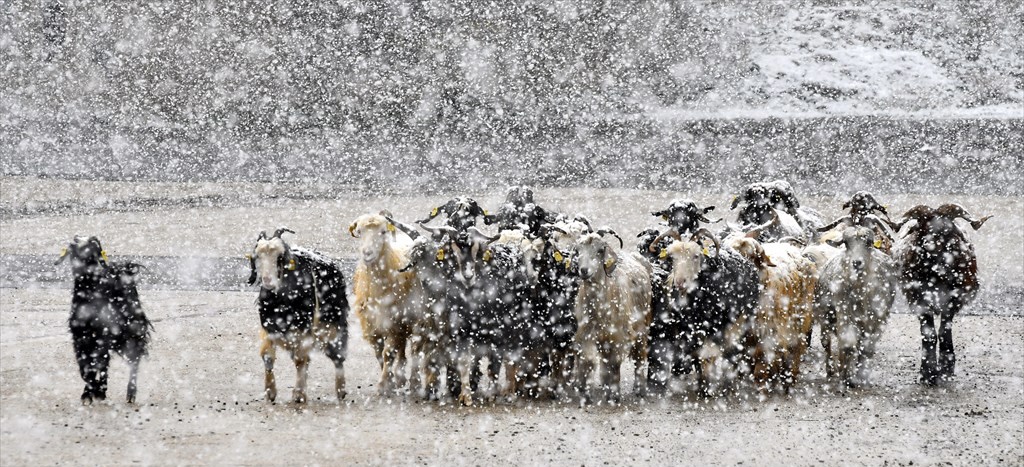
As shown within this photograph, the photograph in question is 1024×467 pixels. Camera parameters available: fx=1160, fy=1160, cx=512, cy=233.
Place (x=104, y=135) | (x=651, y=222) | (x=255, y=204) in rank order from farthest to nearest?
1. (x=104, y=135)
2. (x=255, y=204)
3. (x=651, y=222)

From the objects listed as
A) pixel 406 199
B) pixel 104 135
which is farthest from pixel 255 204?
pixel 104 135

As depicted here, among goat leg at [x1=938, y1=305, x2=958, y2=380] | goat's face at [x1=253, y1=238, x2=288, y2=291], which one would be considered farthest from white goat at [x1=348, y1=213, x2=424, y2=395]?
goat leg at [x1=938, y1=305, x2=958, y2=380]

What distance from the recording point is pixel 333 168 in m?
31.1

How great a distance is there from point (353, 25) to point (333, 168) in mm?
11065

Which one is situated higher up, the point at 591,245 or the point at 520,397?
the point at 591,245

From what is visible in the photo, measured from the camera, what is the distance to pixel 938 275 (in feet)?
33.5

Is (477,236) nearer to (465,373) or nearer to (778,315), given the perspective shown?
(465,373)

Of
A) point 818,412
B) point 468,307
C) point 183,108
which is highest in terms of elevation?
point 183,108

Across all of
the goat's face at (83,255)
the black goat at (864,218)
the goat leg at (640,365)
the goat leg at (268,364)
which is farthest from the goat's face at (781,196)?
the goat's face at (83,255)

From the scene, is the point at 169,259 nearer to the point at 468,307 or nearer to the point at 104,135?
the point at 468,307

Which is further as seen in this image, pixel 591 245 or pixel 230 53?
pixel 230 53

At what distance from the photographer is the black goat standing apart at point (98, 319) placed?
341 inches

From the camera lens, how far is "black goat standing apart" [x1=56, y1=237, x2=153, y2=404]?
341 inches

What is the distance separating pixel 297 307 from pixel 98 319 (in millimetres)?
1467
